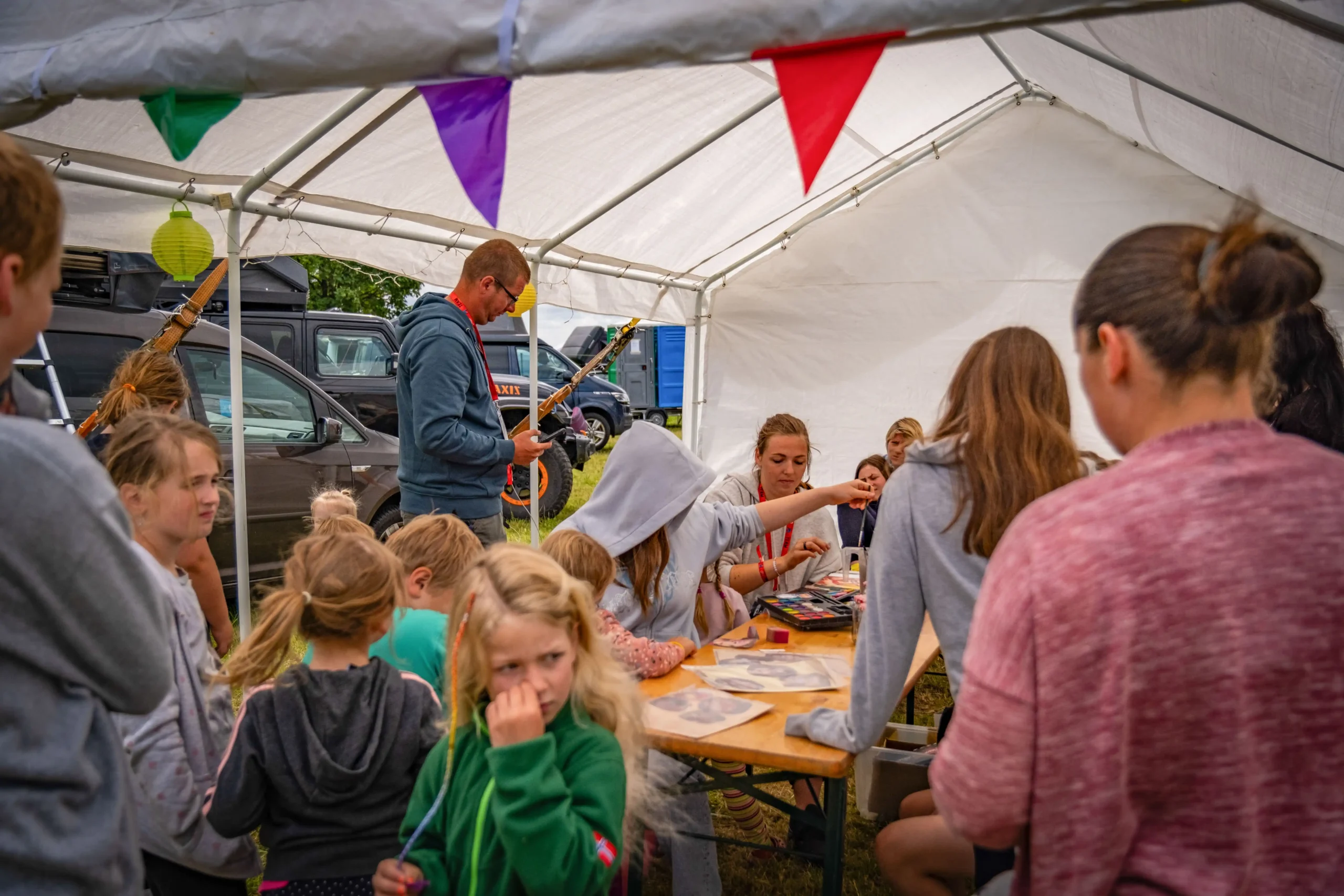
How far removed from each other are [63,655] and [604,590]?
61.8 inches

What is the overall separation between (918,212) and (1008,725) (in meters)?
6.12

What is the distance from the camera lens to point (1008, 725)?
1000 millimetres

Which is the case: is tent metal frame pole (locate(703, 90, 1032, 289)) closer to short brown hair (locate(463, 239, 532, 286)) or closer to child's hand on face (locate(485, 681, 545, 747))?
short brown hair (locate(463, 239, 532, 286))

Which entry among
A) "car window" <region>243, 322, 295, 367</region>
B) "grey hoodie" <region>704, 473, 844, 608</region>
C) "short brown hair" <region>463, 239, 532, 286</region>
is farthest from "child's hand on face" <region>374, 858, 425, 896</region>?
"car window" <region>243, 322, 295, 367</region>

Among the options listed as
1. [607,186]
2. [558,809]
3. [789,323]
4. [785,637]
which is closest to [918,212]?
[789,323]

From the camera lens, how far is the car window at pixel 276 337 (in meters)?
8.64

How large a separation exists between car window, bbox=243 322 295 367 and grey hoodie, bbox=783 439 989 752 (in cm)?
789

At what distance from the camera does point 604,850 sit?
1.47 meters

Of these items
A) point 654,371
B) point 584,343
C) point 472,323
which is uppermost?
point 584,343

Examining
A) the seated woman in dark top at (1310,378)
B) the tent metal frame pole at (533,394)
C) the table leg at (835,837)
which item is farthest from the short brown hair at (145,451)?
the seated woman in dark top at (1310,378)

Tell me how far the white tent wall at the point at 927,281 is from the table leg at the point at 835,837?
15.3ft

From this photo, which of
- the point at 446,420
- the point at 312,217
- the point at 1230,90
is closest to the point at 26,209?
the point at 446,420

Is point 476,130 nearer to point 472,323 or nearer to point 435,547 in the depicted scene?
point 435,547

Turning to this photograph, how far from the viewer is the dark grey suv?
16.5ft
